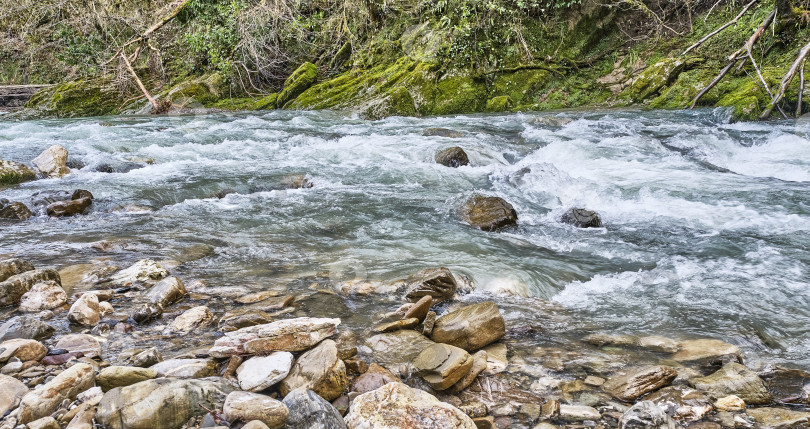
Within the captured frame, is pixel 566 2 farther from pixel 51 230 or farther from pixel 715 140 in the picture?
pixel 51 230

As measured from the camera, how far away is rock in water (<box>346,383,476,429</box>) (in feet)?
6.05

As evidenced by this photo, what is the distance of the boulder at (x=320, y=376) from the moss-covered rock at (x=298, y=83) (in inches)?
557

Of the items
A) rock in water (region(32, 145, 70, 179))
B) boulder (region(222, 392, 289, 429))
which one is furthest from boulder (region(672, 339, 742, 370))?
rock in water (region(32, 145, 70, 179))

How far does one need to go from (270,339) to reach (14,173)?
275 inches

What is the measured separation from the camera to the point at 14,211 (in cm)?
550

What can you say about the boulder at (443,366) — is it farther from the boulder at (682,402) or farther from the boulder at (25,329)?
the boulder at (25,329)

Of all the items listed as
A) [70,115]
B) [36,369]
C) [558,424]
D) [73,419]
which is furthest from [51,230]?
[70,115]

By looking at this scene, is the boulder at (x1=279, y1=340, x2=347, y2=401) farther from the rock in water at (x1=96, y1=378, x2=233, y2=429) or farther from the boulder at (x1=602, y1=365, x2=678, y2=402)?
the boulder at (x1=602, y1=365, x2=678, y2=402)

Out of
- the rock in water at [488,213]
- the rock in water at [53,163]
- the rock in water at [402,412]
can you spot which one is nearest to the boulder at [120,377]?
the rock in water at [402,412]

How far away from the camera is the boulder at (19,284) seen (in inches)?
122

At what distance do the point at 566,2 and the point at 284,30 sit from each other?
8.69 m

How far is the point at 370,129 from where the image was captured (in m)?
11.0

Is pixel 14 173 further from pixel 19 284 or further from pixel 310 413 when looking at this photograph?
pixel 310 413

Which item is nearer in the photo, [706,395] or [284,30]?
[706,395]
